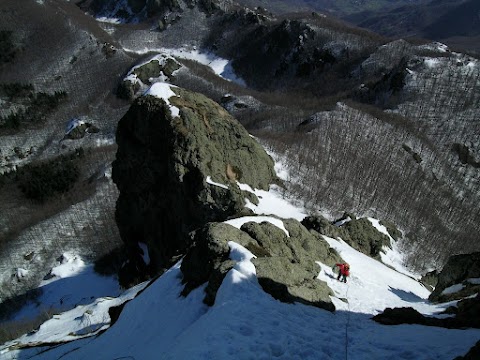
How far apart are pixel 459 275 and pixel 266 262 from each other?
41.6ft

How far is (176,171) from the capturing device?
30031mm

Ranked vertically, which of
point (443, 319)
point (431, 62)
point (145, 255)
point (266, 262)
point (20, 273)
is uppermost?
point (431, 62)

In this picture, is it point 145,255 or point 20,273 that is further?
point 20,273

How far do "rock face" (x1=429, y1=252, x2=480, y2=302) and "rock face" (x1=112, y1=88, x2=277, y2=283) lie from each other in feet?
41.7

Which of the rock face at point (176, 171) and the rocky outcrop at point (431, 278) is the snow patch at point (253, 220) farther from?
the rocky outcrop at point (431, 278)

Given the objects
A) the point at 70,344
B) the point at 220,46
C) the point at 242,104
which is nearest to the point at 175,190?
the point at 70,344

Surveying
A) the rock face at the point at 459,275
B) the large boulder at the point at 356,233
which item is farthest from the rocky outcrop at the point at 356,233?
the rock face at the point at 459,275

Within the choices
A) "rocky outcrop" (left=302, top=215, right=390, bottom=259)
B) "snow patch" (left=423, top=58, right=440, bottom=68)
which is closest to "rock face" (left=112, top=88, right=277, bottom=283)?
"rocky outcrop" (left=302, top=215, right=390, bottom=259)

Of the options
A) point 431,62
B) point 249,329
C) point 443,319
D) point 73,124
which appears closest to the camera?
point 249,329

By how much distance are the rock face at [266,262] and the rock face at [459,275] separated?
5.93 m

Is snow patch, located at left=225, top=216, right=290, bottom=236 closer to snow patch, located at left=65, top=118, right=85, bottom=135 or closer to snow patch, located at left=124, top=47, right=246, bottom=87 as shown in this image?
snow patch, located at left=65, top=118, right=85, bottom=135

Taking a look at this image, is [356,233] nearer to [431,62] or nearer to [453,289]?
[453,289]

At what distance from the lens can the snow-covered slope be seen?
10.7 metres

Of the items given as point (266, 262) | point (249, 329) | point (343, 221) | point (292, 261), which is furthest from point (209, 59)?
point (249, 329)
